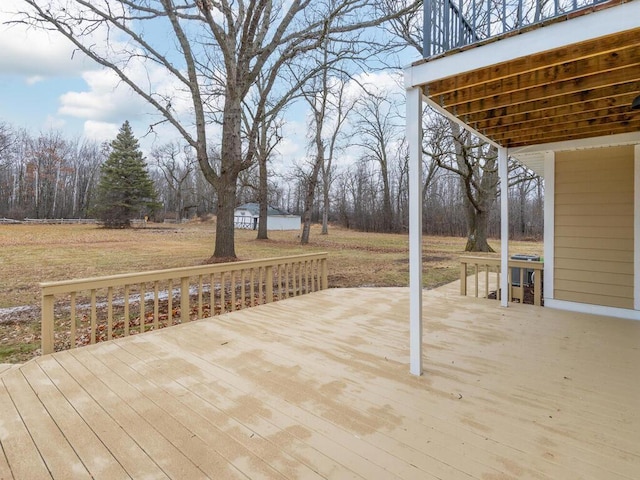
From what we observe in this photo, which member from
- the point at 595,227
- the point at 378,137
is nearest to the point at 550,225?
the point at 595,227

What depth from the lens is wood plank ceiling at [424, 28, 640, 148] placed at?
2107 mm

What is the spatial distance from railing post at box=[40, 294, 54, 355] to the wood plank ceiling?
3.68 meters

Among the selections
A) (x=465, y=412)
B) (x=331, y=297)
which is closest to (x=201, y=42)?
(x=331, y=297)

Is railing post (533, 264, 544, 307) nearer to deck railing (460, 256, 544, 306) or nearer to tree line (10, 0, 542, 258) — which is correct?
deck railing (460, 256, 544, 306)

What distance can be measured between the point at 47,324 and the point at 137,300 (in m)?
3.33

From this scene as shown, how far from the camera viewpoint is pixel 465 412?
2047 millimetres

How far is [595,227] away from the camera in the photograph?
14.2ft

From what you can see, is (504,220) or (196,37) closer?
(504,220)

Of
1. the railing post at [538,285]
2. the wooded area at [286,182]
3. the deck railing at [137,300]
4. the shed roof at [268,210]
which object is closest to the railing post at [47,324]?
the deck railing at [137,300]

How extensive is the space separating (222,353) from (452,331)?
Answer: 7.87 feet

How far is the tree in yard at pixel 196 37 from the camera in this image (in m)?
7.63

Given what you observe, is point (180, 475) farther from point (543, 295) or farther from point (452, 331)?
point (543, 295)

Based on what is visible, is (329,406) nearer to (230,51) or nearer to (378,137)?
(230,51)

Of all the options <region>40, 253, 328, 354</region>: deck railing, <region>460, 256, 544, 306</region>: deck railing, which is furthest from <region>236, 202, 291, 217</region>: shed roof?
<region>460, 256, 544, 306</region>: deck railing
